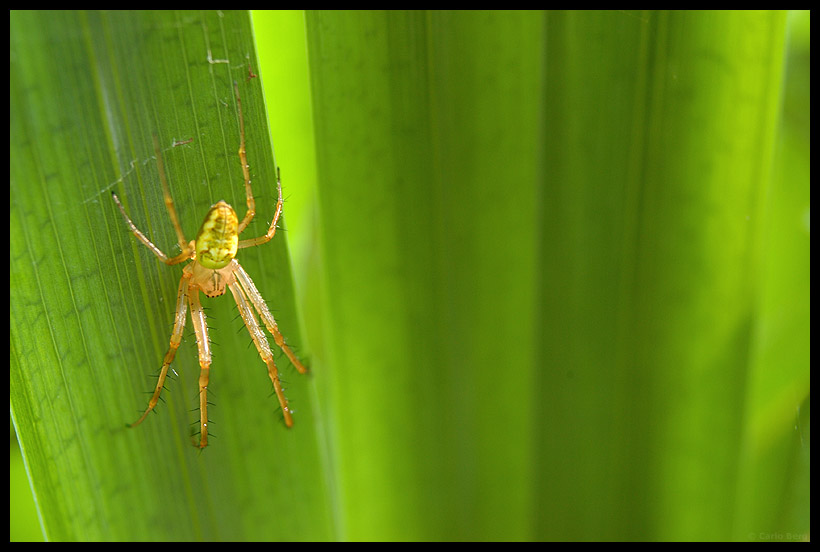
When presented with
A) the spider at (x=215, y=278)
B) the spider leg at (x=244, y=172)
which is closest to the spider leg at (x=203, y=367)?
the spider at (x=215, y=278)

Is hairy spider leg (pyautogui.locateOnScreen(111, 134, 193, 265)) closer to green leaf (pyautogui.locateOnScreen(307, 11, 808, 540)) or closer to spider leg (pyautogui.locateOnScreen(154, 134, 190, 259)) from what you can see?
spider leg (pyautogui.locateOnScreen(154, 134, 190, 259))

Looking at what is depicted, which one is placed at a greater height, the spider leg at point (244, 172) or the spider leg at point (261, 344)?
the spider leg at point (244, 172)

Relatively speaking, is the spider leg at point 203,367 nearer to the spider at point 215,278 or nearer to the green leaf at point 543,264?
the spider at point 215,278

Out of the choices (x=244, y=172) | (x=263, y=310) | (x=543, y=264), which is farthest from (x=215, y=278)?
(x=543, y=264)

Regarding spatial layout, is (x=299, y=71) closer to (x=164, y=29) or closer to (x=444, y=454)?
(x=164, y=29)

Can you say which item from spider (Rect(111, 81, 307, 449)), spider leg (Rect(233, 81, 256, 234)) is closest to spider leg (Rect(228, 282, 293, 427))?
spider (Rect(111, 81, 307, 449))

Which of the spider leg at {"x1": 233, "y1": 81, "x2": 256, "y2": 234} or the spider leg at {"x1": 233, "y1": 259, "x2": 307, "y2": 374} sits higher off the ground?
the spider leg at {"x1": 233, "y1": 81, "x2": 256, "y2": 234}

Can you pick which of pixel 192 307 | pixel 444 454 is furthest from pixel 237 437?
pixel 444 454
